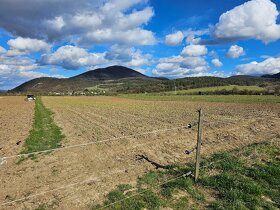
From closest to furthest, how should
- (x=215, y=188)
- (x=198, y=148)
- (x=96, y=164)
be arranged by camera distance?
(x=215, y=188), (x=198, y=148), (x=96, y=164)

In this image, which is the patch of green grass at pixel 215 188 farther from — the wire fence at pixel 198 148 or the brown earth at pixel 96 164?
the brown earth at pixel 96 164

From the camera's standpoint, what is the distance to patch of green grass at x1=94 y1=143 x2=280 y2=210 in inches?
286

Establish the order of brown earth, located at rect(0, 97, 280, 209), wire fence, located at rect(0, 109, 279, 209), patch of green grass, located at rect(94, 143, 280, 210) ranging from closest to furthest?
patch of green grass, located at rect(94, 143, 280, 210), brown earth, located at rect(0, 97, 280, 209), wire fence, located at rect(0, 109, 279, 209)

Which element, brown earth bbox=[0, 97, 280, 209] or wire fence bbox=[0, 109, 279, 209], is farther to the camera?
wire fence bbox=[0, 109, 279, 209]

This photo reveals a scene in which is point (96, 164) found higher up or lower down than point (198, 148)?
lower down

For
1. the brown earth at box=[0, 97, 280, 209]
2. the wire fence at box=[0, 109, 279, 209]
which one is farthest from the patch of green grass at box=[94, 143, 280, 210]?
the brown earth at box=[0, 97, 280, 209]

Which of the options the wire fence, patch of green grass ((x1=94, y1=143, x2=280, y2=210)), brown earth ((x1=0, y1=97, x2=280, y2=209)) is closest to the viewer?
patch of green grass ((x1=94, y1=143, x2=280, y2=210))

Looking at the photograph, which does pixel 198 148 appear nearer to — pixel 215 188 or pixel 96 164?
pixel 215 188

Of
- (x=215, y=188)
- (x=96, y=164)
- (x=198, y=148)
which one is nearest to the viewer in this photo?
(x=215, y=188)

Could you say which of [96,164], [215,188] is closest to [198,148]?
[215,188]

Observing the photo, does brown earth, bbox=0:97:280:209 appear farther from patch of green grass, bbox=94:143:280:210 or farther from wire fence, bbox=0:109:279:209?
patch of green grass, bbox=94:143:280:210

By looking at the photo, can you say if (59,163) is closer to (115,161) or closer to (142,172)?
(115,161)

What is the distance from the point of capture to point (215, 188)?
327 inches

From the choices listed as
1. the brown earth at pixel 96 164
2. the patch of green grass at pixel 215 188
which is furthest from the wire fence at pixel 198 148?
the patch of green grass at pixel 215 188
